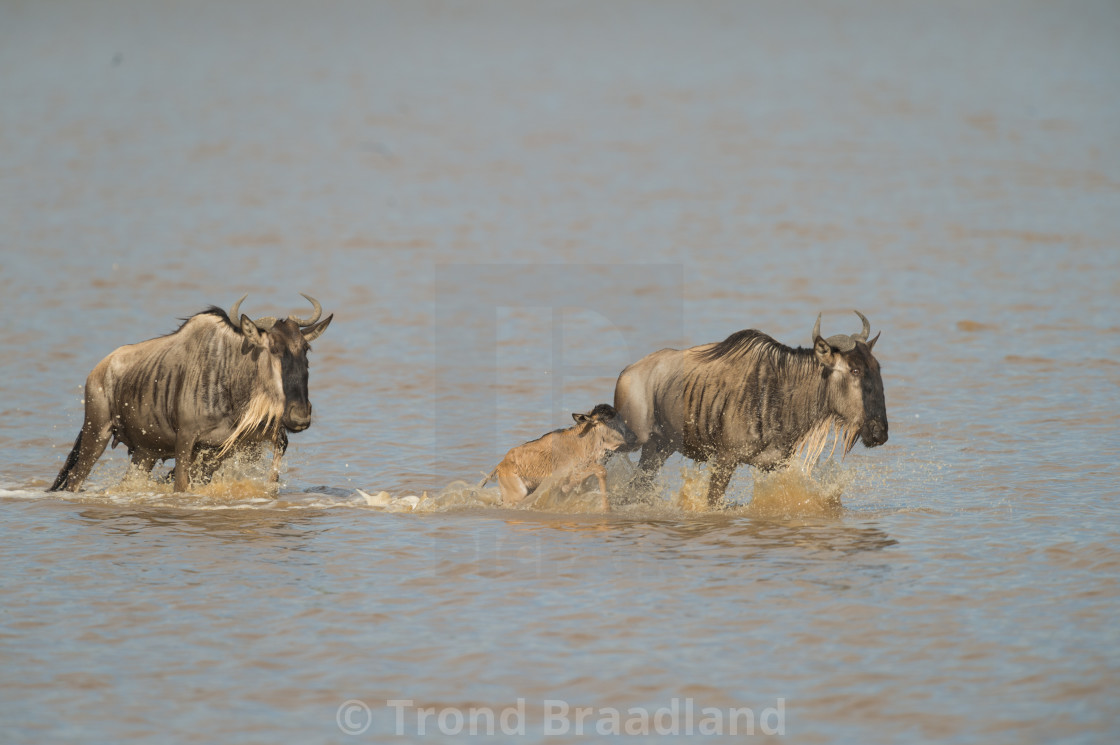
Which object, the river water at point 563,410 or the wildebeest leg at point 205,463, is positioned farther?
the wildebeest leg at point 205,463

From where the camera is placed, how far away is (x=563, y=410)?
14.3 metres

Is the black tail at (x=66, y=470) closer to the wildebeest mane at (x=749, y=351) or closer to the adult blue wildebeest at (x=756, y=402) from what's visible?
the adult blue wildebeest at (x=756, y=402)

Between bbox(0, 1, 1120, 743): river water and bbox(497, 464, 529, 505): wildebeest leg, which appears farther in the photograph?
bbox(497, 464, 529, 505): wildebeest leg

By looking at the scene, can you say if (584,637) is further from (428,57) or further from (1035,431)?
(428,57)

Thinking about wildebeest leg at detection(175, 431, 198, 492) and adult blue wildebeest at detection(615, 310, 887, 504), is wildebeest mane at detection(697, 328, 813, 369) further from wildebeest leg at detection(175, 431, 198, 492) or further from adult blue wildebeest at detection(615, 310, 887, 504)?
wildebeest leg at detection(175, 431, 198, 492)

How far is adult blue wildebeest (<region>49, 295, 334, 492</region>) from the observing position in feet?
33.2

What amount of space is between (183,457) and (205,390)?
544 mm

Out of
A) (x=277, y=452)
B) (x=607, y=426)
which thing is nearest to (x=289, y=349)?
(x=277, y=452)

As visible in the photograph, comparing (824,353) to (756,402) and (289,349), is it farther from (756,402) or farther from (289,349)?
(289,349)

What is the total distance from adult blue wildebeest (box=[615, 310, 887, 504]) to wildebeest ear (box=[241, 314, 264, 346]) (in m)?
2.49

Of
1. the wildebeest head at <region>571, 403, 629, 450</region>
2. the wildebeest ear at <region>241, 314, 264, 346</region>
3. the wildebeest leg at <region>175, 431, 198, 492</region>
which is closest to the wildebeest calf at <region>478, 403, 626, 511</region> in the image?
the wildebeest head at <region>571, 403, 629, 450</region>

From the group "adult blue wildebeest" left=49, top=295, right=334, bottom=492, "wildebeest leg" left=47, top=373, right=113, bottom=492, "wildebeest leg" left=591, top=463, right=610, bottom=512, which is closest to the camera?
"adult blue wildebeest" left=49, top=295, right=334, bottom=492

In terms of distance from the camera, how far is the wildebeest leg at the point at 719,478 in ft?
33.7

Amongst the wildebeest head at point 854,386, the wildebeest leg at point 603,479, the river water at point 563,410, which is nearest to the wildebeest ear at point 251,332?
the river water at point 563,410
